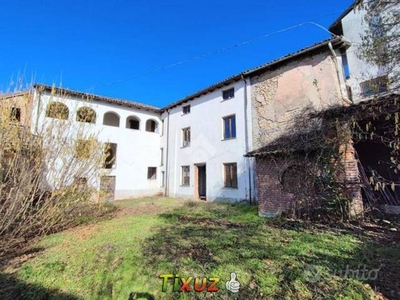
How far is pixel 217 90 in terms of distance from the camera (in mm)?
16203

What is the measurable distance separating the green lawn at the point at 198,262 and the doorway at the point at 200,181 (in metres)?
9.40

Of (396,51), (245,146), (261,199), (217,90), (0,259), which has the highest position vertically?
(217,90)

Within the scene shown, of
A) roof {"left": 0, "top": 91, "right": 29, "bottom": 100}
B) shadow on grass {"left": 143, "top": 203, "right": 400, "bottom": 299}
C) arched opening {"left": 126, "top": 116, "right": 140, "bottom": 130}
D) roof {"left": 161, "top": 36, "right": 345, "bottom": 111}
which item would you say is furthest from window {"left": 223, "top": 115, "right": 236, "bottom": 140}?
roof {"left": 0, "top": 91, "right": 29, "bottom": 100}

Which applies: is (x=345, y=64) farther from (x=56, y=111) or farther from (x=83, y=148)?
(x=56, y=111)

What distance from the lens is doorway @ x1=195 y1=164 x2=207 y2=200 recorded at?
56.4 feet

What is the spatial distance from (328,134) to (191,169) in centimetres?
1087

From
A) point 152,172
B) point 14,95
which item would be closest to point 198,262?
point 14,95

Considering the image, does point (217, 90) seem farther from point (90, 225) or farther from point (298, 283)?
point (298, 283)

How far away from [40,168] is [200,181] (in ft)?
39.8

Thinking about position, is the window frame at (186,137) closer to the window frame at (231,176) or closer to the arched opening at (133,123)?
the window frame at (231,176)

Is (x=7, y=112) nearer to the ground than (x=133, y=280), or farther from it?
farther from it

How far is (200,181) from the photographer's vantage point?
1750cm

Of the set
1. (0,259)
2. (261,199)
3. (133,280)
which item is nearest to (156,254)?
(133,280)

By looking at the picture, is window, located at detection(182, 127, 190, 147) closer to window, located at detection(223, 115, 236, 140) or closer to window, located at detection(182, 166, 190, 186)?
window, located at detection(182, 166, 190, 186)
